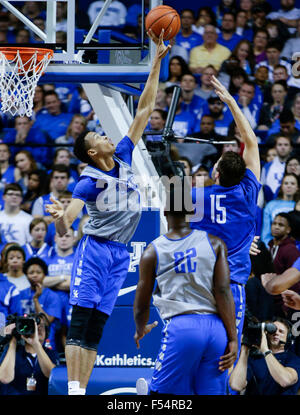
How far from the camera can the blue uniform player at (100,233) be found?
228 inches

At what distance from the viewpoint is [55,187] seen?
A: 10289 millimetres

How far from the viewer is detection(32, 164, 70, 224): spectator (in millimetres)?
10242

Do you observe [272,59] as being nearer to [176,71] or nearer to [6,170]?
[176,71]

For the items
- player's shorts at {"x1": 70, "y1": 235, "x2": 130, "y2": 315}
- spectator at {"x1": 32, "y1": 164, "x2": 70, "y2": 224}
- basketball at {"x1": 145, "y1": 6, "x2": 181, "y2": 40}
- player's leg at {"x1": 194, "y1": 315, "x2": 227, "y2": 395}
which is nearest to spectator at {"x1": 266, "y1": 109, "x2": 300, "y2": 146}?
spectator at {"x1": 32, "y1": 164, "x2": 70, "y2": 224}

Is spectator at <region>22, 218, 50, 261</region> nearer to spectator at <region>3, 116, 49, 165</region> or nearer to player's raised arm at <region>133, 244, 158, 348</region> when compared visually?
spectator at <region>3, 116, 49, 165</region>

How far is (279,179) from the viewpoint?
9758 mm

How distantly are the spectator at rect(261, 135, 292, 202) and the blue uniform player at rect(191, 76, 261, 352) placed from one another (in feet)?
13.3

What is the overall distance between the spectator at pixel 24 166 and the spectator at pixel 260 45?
3565 mm

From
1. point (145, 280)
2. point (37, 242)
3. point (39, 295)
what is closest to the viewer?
point (145, 280)

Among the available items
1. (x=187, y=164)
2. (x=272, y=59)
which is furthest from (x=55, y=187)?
(x=272, y=59)

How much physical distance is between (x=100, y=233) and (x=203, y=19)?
7022 mm

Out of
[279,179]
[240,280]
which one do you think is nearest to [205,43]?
[279,179]

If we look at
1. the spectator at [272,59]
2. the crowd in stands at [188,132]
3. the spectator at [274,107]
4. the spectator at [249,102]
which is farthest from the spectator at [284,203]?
the spectator at [272,59]
